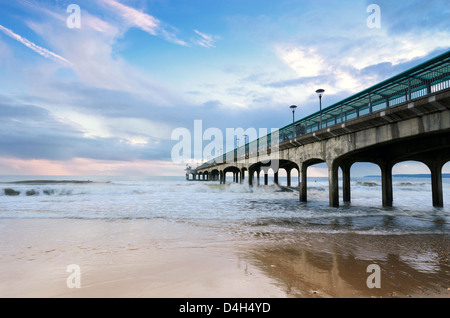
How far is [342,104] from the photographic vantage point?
14570 mm

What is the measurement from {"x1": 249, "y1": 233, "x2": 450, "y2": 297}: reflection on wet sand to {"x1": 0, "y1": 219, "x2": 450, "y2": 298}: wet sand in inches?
0.7

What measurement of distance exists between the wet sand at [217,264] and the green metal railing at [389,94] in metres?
6.17

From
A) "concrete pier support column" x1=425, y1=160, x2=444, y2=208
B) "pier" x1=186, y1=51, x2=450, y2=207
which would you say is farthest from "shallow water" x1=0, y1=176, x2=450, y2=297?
"concrete pier support column" x1=425, y1=160, x2=444, y2=208

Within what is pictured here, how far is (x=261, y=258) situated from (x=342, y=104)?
11971 mm

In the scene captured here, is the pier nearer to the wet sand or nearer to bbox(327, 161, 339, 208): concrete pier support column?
bbox(327, 161, 339, 208): concrete pier support column

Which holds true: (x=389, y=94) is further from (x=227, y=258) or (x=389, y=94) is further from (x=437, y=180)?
(x=227, y=258)

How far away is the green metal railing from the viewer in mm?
9547

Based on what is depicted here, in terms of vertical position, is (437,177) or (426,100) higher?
(426,100)

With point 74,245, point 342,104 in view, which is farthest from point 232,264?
point 342,104

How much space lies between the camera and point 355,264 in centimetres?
566

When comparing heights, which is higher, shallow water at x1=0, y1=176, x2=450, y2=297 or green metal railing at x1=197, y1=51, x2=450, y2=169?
green metal railing at x1=197, y1=51, x2=450, y2=169

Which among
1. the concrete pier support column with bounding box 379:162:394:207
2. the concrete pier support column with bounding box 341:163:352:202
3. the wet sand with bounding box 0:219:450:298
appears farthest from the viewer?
the concrete pier support column with bounding box 341:163:352:202
